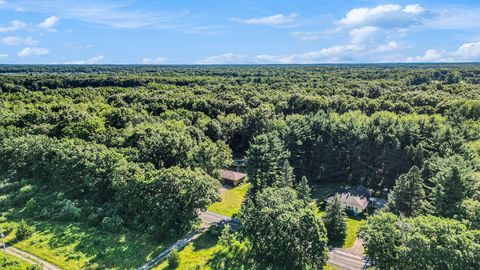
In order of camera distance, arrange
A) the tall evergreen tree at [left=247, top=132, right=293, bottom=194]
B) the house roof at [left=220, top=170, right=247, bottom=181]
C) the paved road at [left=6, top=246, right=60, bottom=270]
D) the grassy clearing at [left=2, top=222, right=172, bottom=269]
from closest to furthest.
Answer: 1. the paved road at [left=6, top=246, right=60, bottom=270]
2. the grassy clearing at [left=2, top=222, right=172, bottom=269]
3. the tall evergreen tree at [left=247, top=132, right=293, bottom=194]
4. the house roof at [left=220, top=170, right=247, bottom=181]

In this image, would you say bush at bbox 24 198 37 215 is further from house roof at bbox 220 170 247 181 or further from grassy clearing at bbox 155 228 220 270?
house roof at bbox 220 170 247 181

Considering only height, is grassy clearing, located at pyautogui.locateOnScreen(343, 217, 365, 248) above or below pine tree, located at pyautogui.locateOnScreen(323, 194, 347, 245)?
below

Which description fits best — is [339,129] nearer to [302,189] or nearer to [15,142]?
[302,189]

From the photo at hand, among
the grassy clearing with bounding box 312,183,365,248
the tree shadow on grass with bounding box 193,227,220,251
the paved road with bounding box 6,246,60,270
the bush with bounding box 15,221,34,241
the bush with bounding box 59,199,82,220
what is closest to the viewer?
the paved road with bounding box 6,246,60,270

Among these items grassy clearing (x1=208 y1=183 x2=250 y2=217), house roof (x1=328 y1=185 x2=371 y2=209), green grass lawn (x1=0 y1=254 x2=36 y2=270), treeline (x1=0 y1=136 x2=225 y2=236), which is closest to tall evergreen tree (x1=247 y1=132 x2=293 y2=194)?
treeline (x1=0 y1=136 x2=225 y2=236)

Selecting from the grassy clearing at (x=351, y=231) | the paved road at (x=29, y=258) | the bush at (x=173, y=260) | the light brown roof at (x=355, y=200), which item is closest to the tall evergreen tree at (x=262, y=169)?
the light brown roof at (x=355, y=200)

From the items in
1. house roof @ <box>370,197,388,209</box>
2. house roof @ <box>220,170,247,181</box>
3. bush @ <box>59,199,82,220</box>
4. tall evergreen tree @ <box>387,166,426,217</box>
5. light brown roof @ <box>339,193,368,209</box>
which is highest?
tall evergreen tree @ <box>387,166,426,217</box>

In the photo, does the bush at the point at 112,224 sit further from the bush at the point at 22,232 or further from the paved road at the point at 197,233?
the bush at the point at 22,232
